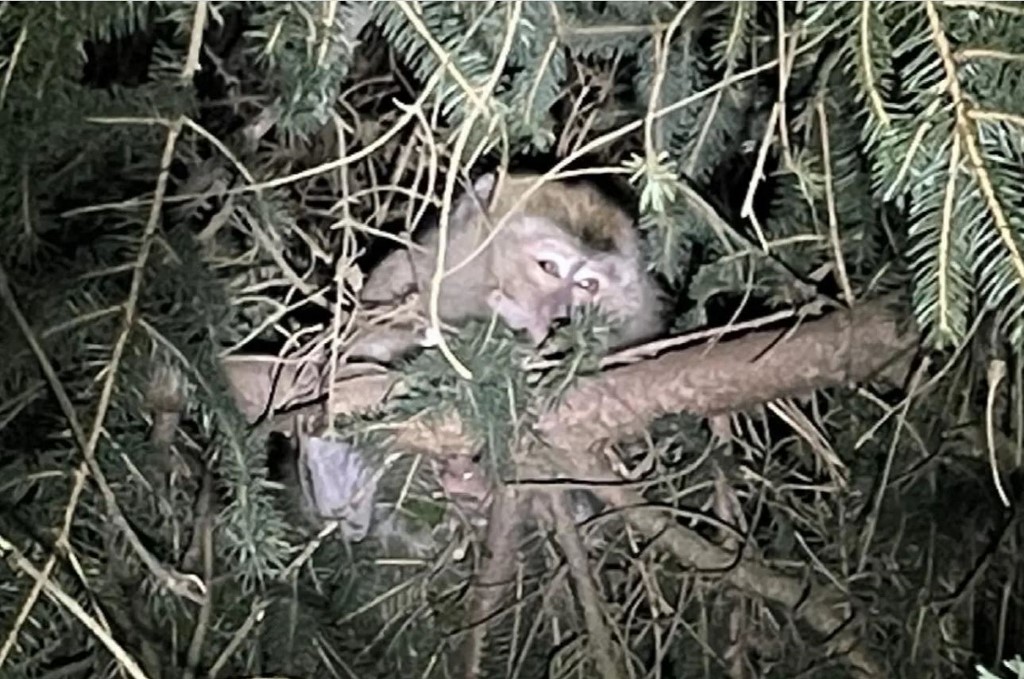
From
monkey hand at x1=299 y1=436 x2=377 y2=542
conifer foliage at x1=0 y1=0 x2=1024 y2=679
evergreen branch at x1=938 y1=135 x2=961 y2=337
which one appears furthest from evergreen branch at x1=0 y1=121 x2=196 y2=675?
evergreen branch at x1=938 y1=135 x2=961 y2=337

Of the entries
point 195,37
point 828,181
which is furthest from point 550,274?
point 195,37

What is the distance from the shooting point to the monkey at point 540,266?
49.4 inches

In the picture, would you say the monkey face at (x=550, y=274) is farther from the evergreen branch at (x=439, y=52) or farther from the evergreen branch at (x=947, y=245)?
the evergreen branch at (x=947, y=245)

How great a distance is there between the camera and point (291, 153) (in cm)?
124

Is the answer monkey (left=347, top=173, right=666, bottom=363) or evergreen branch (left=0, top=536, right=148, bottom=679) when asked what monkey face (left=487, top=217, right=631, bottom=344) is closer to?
monkey (left=347, top=173, right=666, bottom=363)

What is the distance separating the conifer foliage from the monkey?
38 millimetres

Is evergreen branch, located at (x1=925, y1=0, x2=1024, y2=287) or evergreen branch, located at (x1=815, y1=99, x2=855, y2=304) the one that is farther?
evergreen branch, located at (x1=815, y1=99, x2=855, y2=304)

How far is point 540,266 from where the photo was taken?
1330 millimetres

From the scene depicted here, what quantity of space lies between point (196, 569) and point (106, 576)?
0.10 m

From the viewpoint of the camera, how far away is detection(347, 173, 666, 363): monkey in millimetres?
1254

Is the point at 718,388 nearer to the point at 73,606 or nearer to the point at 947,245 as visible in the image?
the point at 947,245

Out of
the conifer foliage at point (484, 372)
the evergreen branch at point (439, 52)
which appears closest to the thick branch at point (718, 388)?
the conifer foliage at point (484, 372)

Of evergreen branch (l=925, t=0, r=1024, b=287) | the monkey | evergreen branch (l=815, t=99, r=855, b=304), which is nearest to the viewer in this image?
evergreen branch (l=925, t=0, r=1024, b=287)

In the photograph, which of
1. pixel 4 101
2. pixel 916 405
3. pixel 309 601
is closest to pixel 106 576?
pixel 309 601
